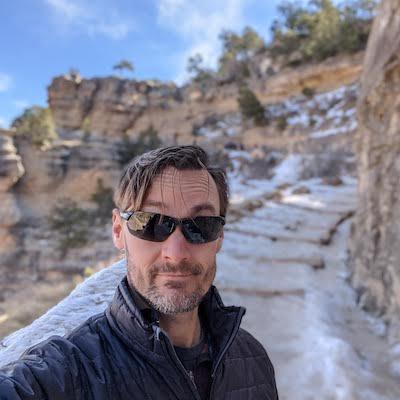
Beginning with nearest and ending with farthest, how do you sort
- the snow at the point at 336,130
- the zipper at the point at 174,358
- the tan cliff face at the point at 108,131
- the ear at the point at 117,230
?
the zipper at the point at 174,358 → the ear at the point at 117,230 → the snow at the point at 336,130 → the tan cliff face at the point at 108,131

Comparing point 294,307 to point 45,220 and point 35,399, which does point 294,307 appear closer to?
point 35,399

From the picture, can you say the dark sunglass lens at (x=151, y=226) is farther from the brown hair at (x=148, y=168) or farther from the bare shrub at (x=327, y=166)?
the bare shrub at (x=327, y=166)

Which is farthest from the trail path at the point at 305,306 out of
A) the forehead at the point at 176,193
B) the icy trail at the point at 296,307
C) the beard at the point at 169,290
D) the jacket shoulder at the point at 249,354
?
the forehead at the point at 176,193

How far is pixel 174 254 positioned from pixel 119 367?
1.36 ft

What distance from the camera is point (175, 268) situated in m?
1.31

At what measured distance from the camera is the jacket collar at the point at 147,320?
114cm

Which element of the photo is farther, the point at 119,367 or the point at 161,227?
the point at 161,227

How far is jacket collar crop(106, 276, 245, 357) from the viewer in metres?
1.14

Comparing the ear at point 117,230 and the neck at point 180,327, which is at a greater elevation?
the ear at point 117,230

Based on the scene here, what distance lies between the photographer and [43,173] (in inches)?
872

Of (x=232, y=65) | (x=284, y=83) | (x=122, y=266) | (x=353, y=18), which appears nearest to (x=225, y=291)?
(x=122, y=266)

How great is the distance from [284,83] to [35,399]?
99.0 feet

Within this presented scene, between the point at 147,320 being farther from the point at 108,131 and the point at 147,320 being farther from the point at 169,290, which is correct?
the point at 108,131

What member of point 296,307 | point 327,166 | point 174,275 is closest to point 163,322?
point 174,275
